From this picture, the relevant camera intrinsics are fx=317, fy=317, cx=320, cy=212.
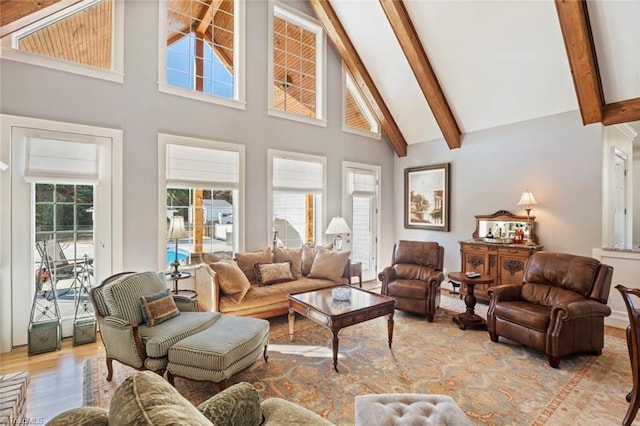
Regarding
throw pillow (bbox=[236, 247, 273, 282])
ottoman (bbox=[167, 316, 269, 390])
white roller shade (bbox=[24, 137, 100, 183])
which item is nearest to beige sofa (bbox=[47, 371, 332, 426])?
ottoman (bbox=[167, 316, 269, 390])

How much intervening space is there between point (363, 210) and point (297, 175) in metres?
1.80

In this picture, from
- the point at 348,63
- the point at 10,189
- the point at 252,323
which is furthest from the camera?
the point at 348,63

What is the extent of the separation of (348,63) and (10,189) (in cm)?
533

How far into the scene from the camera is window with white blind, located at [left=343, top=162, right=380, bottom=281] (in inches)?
250

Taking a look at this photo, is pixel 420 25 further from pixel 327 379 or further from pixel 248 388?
pixel 248 388

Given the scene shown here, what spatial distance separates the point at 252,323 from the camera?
2934 millimetres

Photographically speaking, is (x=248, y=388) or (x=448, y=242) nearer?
(x=248, y=388)

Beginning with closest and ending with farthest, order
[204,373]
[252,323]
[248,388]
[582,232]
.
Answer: [248,388] → [204,373] → [252,323] → [582,232]

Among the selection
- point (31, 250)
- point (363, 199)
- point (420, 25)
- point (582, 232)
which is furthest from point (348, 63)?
point (31, 250)

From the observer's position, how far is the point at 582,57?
390cm

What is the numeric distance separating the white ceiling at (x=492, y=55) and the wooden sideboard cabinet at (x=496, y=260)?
6.98 ft

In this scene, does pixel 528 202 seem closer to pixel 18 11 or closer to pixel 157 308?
pixel 157 308

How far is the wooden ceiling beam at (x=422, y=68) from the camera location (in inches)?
188

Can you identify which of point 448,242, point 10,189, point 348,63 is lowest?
point 448,242
